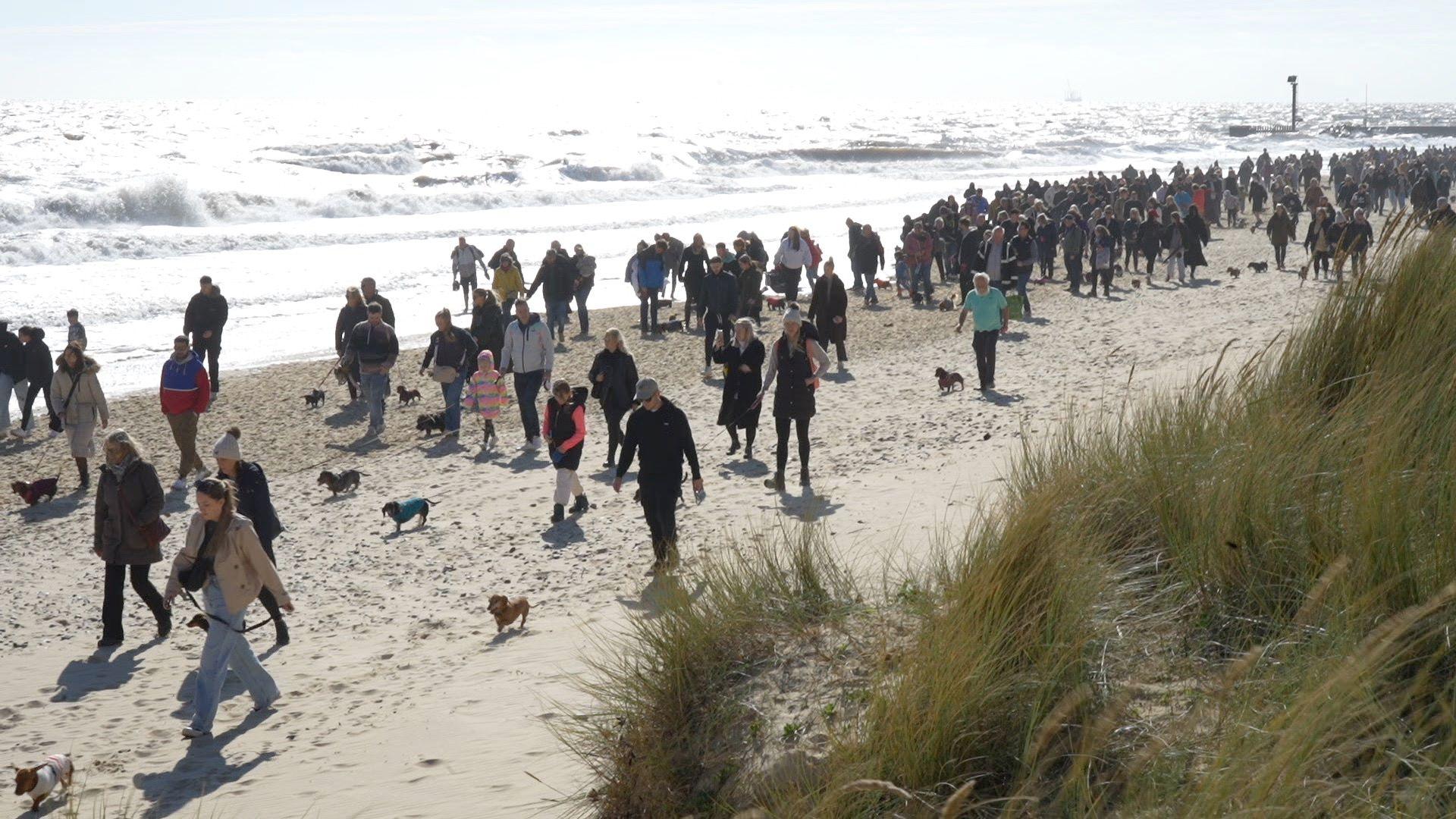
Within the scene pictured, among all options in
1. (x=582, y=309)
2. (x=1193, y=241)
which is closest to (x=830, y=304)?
(x=582, y=309)

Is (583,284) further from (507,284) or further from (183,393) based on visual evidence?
(183,393)

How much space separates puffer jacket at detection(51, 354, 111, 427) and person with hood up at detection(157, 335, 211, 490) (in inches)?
25.5

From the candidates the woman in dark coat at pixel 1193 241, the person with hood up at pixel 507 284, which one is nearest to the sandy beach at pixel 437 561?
the person with hood up at pixel 507 284

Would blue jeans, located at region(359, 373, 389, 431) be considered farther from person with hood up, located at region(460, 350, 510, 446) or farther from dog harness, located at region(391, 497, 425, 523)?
dog harness, located at region(391, 497, 425, 523)

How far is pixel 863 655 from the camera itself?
519 centimetres

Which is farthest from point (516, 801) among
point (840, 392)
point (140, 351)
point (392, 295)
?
point (392, 295)

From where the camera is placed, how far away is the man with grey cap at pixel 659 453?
8.81 meters

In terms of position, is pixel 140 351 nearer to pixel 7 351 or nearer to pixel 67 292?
pixel 7 351

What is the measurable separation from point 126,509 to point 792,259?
560 inches

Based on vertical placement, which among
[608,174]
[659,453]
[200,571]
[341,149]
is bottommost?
[200,571]

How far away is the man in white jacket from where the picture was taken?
13.4m

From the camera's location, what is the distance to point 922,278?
78.1 ft

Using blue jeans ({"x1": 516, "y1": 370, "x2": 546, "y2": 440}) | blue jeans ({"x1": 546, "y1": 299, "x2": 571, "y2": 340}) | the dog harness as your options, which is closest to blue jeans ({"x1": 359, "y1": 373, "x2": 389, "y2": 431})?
blue jeans ({"x1": 516, "y1": 370, "x2": 546, "y2": 440})

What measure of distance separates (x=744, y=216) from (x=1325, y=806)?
50.9 meters
